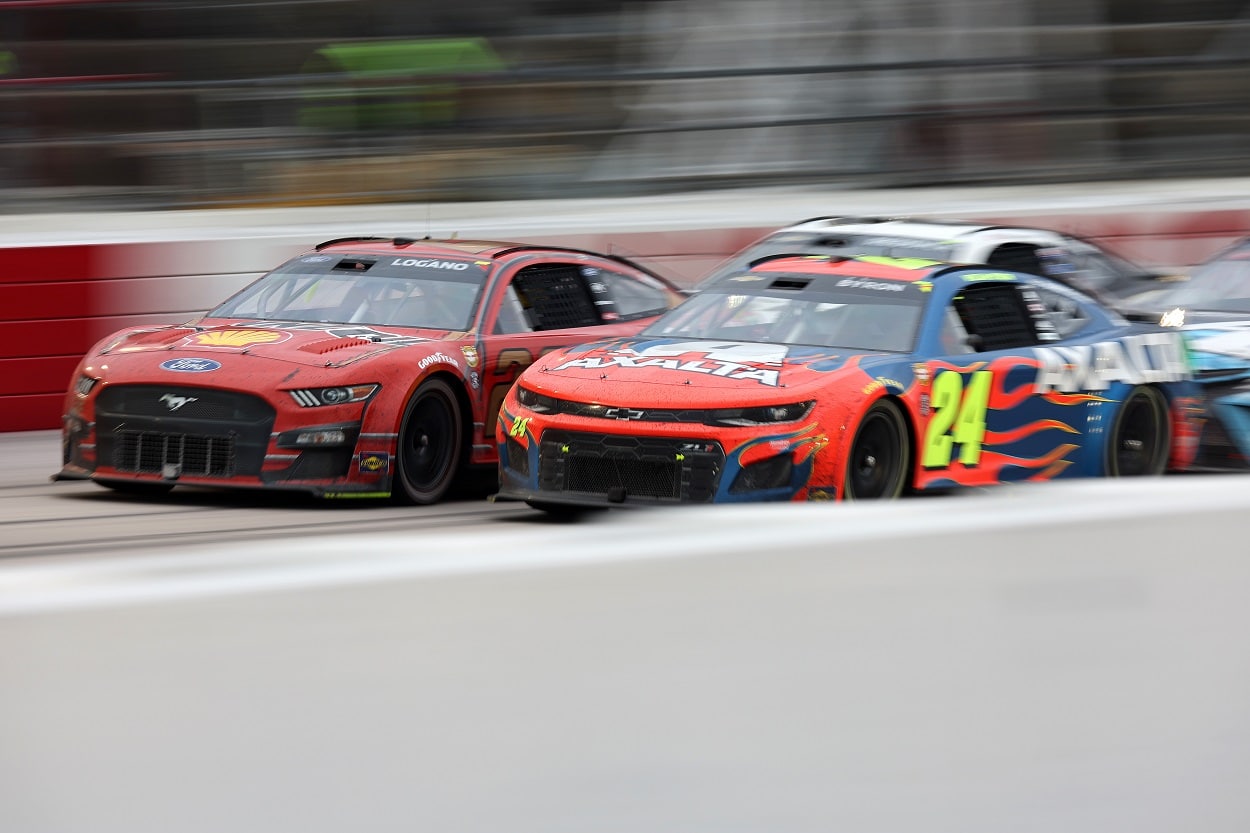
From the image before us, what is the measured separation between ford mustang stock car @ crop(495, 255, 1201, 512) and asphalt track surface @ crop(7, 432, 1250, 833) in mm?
4147

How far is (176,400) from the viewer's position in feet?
29.2

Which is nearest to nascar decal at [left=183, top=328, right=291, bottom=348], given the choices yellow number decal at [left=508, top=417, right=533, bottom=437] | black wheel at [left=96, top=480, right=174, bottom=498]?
black wheel at [left=96, top=480, right=174, bottom=498]

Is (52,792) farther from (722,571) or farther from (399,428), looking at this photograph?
(399,428)

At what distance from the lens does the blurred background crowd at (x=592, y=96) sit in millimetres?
14781

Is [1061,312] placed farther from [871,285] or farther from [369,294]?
[369,294]

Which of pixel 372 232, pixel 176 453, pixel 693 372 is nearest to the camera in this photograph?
pixel 693 372

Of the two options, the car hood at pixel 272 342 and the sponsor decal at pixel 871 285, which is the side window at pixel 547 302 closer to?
the car hood at pixel 272 342

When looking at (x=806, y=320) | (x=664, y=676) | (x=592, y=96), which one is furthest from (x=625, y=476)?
(x=592, y=96)

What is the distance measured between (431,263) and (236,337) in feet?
4.30

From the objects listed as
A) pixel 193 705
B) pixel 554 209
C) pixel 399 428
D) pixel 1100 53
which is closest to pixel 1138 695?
pixel 193 705

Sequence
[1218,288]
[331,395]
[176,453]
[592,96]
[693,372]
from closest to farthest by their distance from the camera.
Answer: [693,372] → [331,395] → [176,453] → [1218,288] → [592,96]

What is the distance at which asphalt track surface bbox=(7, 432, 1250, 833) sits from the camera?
2.87 meters

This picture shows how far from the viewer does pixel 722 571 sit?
3297mm

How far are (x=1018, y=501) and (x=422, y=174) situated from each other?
12.5 meters
